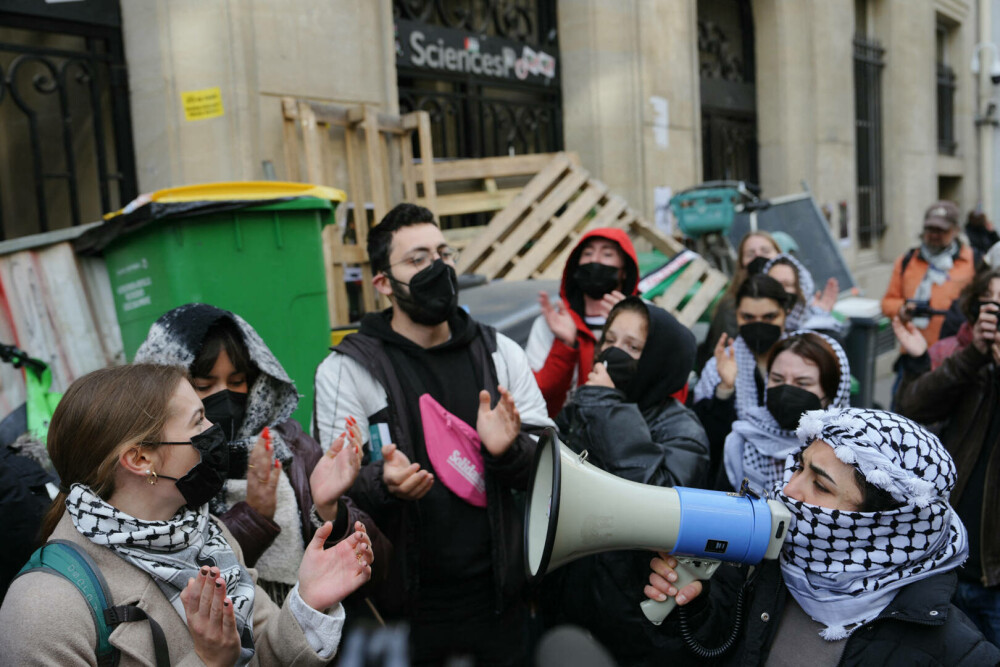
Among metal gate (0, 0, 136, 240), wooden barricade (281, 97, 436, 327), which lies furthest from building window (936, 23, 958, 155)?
metal gate (0, 0, 136, 240)

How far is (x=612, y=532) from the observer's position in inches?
76.7

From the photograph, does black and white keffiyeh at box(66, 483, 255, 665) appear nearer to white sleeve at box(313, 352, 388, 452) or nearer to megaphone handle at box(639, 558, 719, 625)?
white sleeve at box(313, 352, 388, 452)

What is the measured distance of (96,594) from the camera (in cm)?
160

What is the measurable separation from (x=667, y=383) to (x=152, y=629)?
183 cm

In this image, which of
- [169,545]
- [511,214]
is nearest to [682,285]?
[511,214]

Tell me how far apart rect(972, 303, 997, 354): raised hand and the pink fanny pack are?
178cm

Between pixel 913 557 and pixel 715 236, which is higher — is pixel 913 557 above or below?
below

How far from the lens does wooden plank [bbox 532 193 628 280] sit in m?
6.12

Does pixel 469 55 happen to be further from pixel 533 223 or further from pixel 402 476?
pixel 402 476

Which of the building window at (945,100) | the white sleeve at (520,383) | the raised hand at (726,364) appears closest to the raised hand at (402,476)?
the white sleeve at (520,383)

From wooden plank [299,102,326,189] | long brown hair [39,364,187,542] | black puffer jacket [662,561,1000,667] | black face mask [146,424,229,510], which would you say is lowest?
black puffer jacket [662,561,1000,667]

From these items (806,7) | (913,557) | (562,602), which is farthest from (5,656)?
(806,7)

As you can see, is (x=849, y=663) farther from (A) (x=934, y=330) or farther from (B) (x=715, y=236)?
(B) (x=715, y=236)

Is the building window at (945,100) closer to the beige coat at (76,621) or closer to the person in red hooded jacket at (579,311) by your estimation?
the person in red hooded jacket at (579,311)
